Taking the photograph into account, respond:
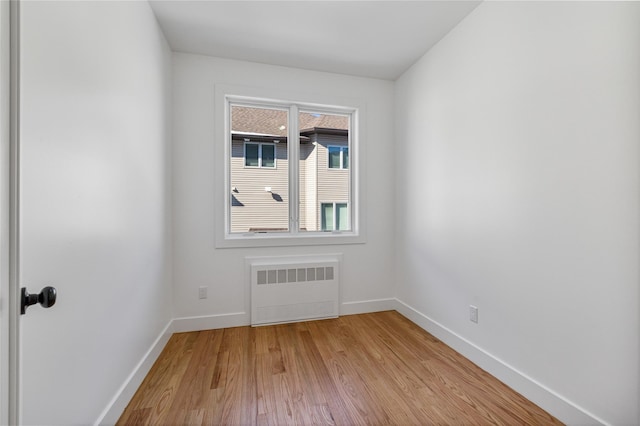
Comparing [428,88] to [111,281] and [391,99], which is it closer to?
[391,99]

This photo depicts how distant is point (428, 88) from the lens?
249 cm

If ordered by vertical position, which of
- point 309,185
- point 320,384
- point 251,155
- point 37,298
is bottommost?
point 320,384

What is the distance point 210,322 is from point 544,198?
274cm

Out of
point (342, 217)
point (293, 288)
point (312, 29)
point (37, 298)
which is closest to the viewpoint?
point (37, 298)

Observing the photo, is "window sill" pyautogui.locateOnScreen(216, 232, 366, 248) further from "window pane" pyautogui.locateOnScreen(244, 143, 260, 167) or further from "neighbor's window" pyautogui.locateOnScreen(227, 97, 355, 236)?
"window pane" pyautogui.locateOnScreen(244, 143, 260, 167)

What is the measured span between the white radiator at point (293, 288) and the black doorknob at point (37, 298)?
1.77m

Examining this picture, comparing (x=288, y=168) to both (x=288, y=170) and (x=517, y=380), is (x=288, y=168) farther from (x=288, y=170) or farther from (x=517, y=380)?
(x=517, y=380)

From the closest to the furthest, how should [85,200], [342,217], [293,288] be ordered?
[85,200], [293,288], [342,217]

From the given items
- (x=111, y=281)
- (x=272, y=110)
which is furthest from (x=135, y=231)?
(x=272, y=110)

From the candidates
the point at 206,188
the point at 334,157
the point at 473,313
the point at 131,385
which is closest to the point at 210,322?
the point at 131,385

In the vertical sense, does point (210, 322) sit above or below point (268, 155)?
below

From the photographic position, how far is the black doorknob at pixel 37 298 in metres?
0.82

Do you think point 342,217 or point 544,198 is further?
point 342,217

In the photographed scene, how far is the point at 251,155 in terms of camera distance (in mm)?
2779
